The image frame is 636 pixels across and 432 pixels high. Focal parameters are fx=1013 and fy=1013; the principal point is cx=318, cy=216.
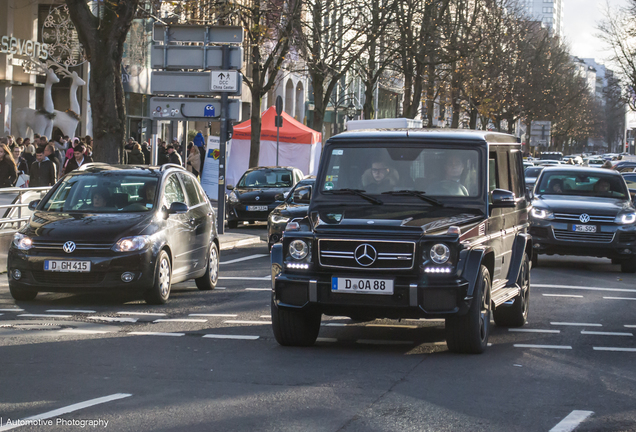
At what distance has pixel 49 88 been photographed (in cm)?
3353

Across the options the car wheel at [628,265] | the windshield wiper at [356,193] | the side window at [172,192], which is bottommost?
the car wheel at [628,265]

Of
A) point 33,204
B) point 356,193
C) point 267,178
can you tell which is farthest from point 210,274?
point 267,178

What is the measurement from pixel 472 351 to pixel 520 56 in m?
65.0

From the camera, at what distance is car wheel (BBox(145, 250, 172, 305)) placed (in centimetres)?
1147

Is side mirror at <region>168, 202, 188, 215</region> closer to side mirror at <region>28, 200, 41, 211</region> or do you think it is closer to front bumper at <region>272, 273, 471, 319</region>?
side mirror at <region>28, 200, 41, 211</region>

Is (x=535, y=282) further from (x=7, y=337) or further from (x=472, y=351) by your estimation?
(x=7, y=337)

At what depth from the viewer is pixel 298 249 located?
8320 millimetres

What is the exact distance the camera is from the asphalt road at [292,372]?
605 cm

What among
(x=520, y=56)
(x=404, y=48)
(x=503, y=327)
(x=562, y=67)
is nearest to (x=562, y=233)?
(x=503, y=327)

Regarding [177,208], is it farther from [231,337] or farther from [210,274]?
[231,337]

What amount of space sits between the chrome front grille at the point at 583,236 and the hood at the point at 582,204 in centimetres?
35

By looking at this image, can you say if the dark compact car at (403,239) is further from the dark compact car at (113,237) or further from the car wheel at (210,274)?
the car wheel at (210,274)

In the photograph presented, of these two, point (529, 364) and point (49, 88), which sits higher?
point (49, 88)

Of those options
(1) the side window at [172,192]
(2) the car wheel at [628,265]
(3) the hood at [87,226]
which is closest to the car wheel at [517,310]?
(3) the hood at [87,226]
